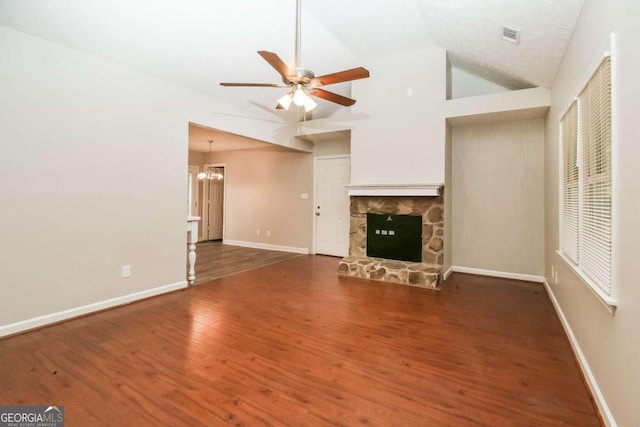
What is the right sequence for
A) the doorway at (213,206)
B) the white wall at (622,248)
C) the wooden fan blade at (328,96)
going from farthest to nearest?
the doorway at (213,206) → the wooden fan blade at (328,96) → the white wall at (622,248)

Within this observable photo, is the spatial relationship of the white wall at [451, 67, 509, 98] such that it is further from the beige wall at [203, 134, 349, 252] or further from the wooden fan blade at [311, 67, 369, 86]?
the wooden fan blade at [311, 67, 369, 86]

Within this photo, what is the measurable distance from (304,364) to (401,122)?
3643mm

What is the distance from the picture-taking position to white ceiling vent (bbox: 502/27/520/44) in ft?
9.29

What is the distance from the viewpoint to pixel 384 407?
173 centimetres

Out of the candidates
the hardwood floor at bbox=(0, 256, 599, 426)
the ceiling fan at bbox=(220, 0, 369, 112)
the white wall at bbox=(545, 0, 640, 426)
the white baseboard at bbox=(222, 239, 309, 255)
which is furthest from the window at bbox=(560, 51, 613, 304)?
the white baseboard at bbox=(222, 239, 309, 255)

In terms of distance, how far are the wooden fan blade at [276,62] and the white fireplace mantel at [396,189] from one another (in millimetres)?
2476

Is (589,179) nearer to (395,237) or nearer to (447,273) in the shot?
(395,237)

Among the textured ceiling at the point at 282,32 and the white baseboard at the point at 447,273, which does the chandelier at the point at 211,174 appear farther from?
the white baseboard at the point at 447,273

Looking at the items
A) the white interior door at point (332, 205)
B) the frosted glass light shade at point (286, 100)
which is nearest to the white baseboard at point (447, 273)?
the white interior door at point (332, 205)

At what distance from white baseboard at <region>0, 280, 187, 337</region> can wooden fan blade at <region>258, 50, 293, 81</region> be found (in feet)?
9.45

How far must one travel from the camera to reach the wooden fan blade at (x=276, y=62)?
222cm

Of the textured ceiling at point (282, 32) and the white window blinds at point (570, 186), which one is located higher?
the textured ceiling at point (282, 32)

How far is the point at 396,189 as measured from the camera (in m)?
4.49

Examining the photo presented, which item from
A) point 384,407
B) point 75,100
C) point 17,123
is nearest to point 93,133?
point 75,100
